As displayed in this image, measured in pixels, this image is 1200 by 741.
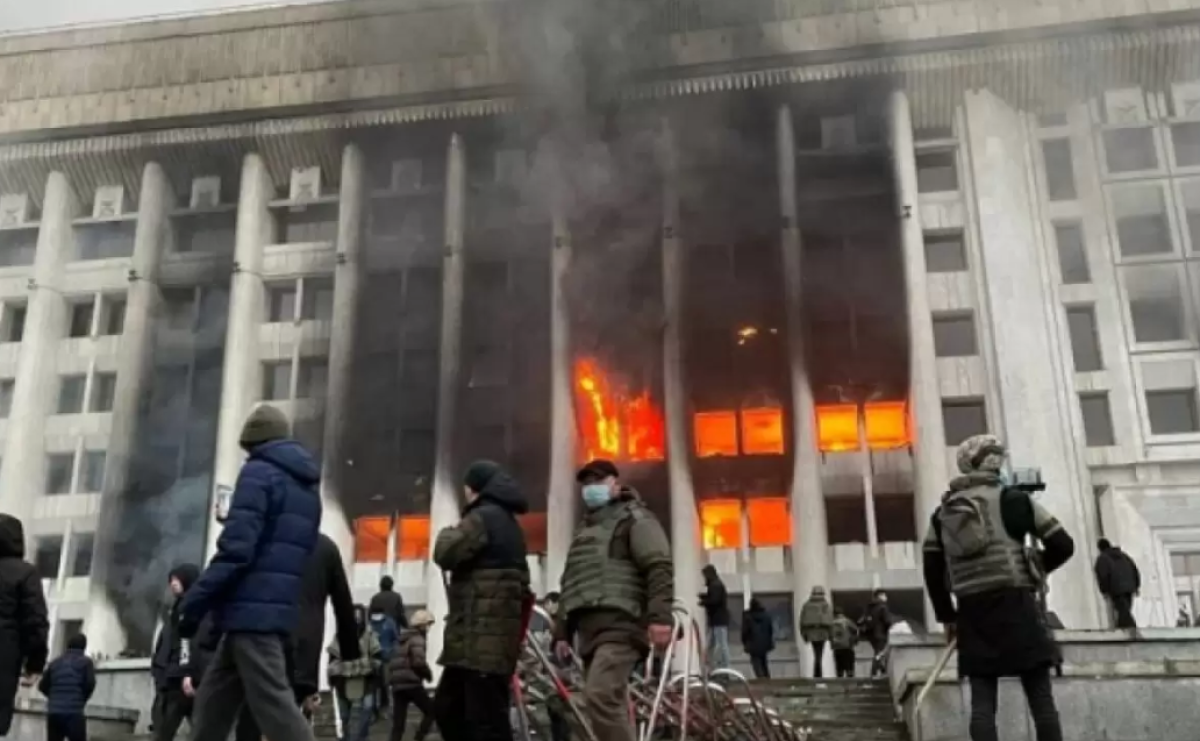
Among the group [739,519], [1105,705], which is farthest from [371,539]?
[1105,705]

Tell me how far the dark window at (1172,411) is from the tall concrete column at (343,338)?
1904cm

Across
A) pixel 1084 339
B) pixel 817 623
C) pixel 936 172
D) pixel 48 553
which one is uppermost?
pixel 936 172

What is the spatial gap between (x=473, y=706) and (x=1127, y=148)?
27461mm

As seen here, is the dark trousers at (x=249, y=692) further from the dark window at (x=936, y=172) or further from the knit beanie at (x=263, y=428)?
the dark window at (x=936, y=172)

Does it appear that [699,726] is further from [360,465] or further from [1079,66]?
[1079,66]

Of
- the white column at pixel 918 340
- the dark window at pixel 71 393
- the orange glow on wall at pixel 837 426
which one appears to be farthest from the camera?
the dark window at pixel 71 393

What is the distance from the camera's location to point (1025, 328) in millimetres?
25938

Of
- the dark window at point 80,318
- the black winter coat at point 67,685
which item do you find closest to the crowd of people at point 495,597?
the black winter coat at point 67,685

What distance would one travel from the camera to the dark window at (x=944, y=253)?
27.6 meters

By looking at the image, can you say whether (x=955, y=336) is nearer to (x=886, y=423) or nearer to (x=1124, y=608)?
(x=886, y=423)

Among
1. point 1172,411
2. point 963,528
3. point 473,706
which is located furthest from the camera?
point 1172,411

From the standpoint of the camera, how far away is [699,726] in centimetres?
809

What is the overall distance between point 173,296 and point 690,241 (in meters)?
14.7

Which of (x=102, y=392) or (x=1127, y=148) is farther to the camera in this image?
(x=102, y=392)
